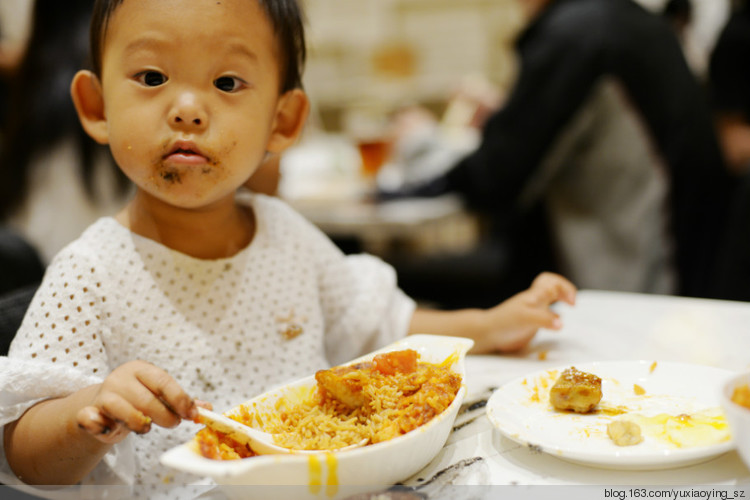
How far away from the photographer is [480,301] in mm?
2625

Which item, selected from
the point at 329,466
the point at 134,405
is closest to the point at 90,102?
the point at 134,405

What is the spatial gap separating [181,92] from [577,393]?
577mm

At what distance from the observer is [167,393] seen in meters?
0.68

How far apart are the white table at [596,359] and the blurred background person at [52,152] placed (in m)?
1.26

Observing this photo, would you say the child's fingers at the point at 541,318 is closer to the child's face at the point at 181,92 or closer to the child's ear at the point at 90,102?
the child's face at the point at 181,92

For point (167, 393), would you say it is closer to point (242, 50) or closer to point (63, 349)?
point (63, 349)

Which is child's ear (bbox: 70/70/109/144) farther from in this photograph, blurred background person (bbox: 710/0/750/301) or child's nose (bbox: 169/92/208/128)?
blurred background person (bbox: 710/0/750/301)

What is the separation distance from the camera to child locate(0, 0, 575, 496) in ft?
2.50

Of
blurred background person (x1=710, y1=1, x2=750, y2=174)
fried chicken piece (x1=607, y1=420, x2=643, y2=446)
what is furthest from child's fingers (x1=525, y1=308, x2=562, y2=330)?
blurred background person (x1=710, y1=1, x2=750, y2=174)

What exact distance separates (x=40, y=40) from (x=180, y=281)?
126 cm

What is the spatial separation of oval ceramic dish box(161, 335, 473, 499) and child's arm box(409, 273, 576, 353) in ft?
1.33

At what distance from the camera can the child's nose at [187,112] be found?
2.75 ft

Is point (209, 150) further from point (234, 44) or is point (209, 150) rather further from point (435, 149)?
point (435, 149)

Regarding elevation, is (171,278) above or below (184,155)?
below
